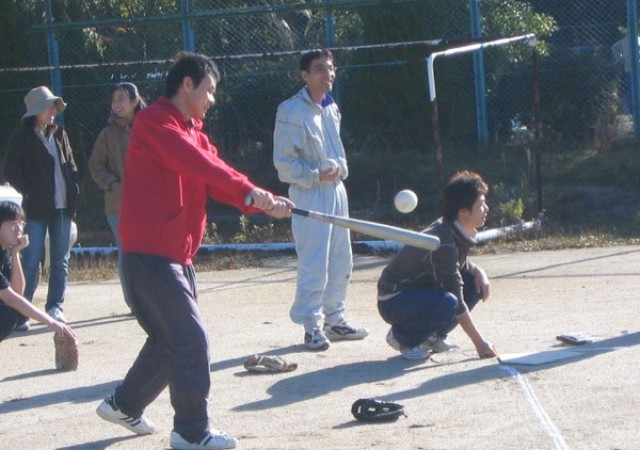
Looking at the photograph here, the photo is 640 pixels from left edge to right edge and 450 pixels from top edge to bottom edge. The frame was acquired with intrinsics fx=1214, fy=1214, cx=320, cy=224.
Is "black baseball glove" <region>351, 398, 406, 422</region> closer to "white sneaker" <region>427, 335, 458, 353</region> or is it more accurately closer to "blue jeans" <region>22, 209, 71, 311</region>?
"white sneaker" <region>427, 335, 458, 353</region>

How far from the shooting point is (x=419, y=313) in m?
7.42

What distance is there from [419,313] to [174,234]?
2.29 m

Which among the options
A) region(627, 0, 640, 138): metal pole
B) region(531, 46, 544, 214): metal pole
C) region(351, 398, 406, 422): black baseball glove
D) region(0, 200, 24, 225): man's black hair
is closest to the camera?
Answer: region(351, 398, 406, 422): black baseball glove

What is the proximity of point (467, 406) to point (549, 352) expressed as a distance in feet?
4.52

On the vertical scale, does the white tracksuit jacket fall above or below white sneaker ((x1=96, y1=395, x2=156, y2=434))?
above

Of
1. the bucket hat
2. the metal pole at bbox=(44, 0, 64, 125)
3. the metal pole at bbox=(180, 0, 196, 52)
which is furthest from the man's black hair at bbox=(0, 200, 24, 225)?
the metal pole at bbox=(44, 0, 64, 125)

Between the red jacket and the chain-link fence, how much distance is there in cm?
1040

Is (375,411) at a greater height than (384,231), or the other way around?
(384,231)

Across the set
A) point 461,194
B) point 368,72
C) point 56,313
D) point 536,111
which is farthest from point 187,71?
point 368,72

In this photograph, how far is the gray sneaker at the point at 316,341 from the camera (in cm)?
802

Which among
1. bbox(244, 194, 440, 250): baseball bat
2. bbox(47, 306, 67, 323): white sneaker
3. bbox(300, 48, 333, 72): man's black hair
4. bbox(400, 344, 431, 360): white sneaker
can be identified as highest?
bbox(300, 48, 333, 72): man's black hair

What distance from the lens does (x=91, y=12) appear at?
65.0 feet

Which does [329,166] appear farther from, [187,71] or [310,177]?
[187,71]

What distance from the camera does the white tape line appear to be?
554cm
